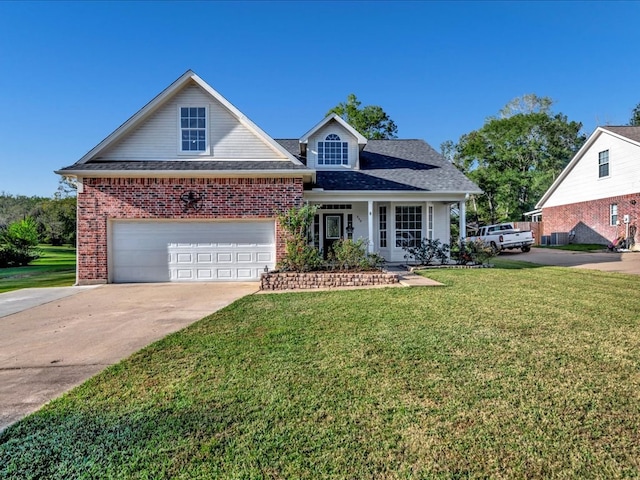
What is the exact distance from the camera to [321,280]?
32.2ft

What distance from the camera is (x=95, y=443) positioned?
2.64 m

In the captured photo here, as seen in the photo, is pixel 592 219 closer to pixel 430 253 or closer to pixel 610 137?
pixel 610 137

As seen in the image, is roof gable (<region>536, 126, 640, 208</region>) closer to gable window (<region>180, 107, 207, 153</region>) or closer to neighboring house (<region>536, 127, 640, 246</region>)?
neighboring house (<region>536, 127, 640, 246</region>)

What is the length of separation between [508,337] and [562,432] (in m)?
2.31

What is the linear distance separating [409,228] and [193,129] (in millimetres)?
9309

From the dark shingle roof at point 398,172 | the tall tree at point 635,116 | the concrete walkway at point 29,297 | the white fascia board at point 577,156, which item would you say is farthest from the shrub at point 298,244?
the tall tree at point 635,116

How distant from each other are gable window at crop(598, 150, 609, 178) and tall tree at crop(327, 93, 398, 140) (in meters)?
15.4

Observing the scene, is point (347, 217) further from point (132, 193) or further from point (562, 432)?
point (562, 432)

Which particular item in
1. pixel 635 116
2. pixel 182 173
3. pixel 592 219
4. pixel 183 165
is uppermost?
pixel 635 116

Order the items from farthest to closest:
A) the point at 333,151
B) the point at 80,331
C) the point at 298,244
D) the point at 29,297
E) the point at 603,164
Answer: the point at 603,164, the point at 333,151, the point at 298,244, the point at 29,297, the point at 80,331

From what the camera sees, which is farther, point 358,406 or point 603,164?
point 603,164

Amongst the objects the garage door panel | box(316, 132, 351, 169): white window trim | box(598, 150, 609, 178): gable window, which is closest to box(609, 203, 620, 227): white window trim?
box(598, 150, 609, 178): gable window

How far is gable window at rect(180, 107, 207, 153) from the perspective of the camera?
12008 mm

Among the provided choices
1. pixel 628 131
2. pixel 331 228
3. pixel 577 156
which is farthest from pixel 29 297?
pixel 577 156
